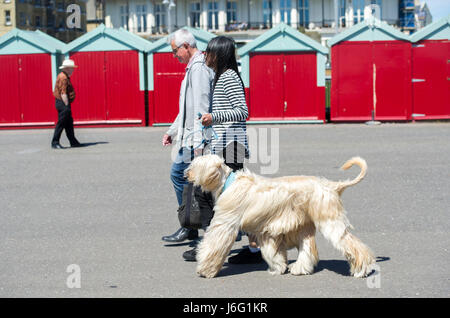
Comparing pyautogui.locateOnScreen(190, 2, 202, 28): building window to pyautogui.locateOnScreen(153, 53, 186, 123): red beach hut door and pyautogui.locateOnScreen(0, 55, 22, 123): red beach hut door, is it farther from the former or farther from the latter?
pyautogui.locateOnScreen(153, 53, 186, 123): red beach hut door

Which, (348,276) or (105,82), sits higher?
(105,82)

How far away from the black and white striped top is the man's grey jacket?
25 cm

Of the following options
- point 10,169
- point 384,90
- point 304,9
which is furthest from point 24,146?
point 304,9

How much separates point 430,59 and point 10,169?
1184cm

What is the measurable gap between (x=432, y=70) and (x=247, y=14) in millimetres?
46865

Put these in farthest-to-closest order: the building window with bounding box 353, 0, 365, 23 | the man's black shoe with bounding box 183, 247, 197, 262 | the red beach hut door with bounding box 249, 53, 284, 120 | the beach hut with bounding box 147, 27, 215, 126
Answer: the building window with bounding box 353, 0, 365, 23 < the beach hut with bounding box 147, 27, 215, 126 < the red beach hut door with bounding box 249, 53, 284, 120 < the man's black shoe with bounding box 183, 247, 197, 262

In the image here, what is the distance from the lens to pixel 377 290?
15.4ft

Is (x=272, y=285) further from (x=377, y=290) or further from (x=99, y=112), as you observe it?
(x=99, y=112)

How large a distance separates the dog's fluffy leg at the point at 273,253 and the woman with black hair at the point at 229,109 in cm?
38

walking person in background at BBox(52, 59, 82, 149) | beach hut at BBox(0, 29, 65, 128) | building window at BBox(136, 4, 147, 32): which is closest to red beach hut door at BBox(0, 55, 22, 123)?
beach hut at BBox(0, 29, 65, 128)

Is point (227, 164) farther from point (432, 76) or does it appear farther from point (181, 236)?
point (432, 76)

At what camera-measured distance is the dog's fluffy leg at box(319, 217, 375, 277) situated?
4.93m

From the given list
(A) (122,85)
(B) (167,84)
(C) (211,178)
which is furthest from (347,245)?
(A) (122,85)
